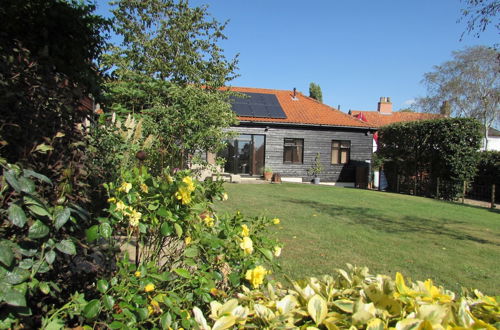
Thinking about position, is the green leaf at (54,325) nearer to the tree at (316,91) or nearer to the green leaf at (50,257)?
the green leaf at (50,257)

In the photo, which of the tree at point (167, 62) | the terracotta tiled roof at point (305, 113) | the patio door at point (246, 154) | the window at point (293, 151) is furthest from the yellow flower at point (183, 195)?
the window at point (293, 151)

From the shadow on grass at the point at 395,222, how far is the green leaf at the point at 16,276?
7033mm

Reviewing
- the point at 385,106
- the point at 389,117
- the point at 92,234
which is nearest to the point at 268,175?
the point at 92,234

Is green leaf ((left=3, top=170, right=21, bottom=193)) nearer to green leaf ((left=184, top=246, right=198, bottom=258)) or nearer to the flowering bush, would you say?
the flowering bush

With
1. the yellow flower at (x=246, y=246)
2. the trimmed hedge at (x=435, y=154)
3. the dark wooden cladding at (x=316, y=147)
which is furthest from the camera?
the dark wooden cladding at (x=316, y=147)

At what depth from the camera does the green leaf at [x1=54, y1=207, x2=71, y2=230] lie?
48.6 inches

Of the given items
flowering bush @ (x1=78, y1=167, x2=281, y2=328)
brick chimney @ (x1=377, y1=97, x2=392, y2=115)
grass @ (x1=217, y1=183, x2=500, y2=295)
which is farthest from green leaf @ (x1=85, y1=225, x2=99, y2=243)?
brick chimney @ (x1=377, y1=97, x2=392, y2=115)

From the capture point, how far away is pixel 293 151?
20.9 metres

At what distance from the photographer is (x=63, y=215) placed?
4.14ft

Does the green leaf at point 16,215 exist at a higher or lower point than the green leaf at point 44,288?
higher

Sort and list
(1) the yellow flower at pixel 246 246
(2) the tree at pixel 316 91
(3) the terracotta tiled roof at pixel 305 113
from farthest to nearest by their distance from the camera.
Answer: (2) the tree at pixel 316 91 → (3) the terracotta tiled roof at pixel 305 113 → (1) the yellow flower at pixel 246 246

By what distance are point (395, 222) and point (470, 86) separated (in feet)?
109

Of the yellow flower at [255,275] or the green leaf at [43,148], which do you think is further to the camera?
the yellow flower at [255,275]

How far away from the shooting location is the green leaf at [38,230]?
1170 millimetres
